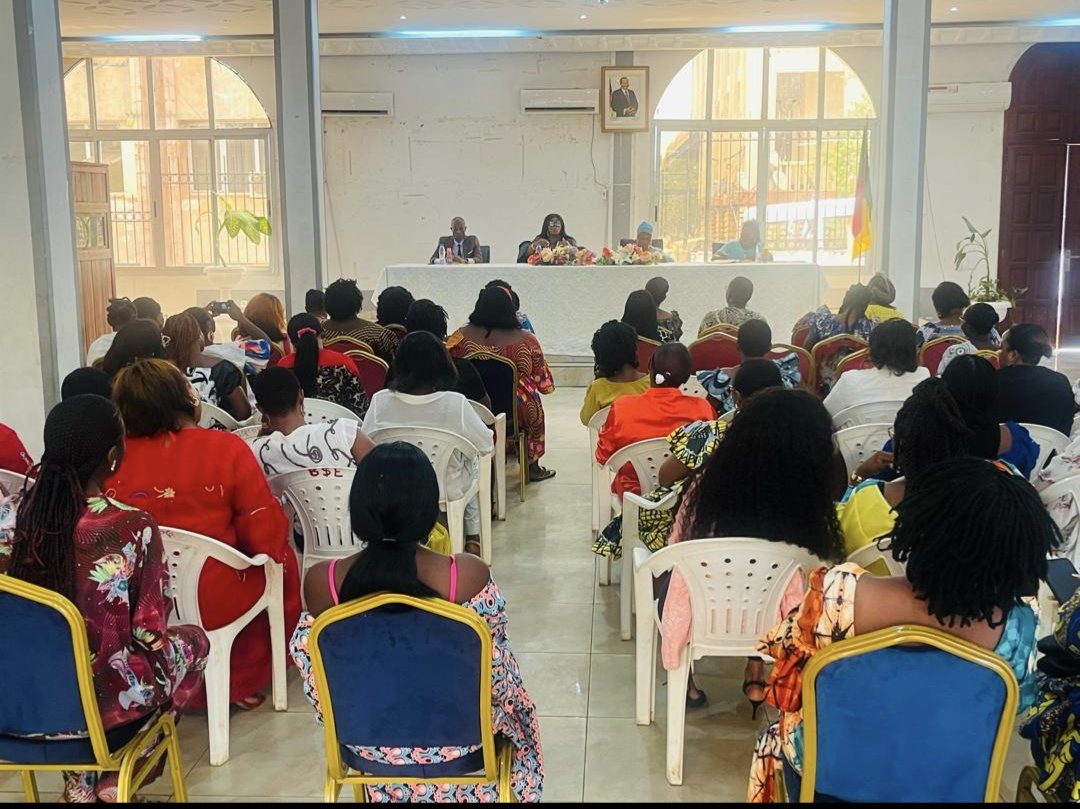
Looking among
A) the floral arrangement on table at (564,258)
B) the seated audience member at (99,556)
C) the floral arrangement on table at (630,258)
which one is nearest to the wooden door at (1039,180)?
the floral arrangement on table at (630,258)

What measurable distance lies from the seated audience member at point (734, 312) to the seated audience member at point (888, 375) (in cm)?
202

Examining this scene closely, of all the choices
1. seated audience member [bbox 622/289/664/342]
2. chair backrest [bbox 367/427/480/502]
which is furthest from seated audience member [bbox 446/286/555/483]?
chair backrest [bbox 367/427/480/502]

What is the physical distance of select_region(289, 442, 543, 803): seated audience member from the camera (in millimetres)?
2078

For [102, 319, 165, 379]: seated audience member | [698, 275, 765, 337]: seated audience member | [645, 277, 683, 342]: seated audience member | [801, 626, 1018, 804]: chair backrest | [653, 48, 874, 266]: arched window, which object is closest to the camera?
[801, 626, 1018, 804]: chair backrest

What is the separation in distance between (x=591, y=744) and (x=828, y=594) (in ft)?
4.23

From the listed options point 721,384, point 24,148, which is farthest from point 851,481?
point 24,148

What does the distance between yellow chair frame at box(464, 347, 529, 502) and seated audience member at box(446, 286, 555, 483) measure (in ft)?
0.17

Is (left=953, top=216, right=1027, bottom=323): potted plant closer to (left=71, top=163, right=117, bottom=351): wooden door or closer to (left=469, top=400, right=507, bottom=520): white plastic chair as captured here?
(left=469, top=400, right=507, bottom=520): white plastic chair

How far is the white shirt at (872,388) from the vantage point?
4.28 metres

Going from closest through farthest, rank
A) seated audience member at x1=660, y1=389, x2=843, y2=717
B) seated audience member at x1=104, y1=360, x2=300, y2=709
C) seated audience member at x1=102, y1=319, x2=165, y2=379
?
seated audience member at x1=660, y1=389, x2=843, y2=717 < seated audience member at x1=104, y1=360, x2=300, y2=709 < seated audience member at x1=102, y1=319, x2=165, y2=379

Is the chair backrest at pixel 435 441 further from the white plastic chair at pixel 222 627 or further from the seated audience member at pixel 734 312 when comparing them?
the seated audience member at pixel 734 312

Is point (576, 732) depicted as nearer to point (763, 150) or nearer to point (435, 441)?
point (435, 441)

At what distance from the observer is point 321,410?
4.34 m

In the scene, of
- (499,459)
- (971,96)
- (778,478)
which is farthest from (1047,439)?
(971,96)
